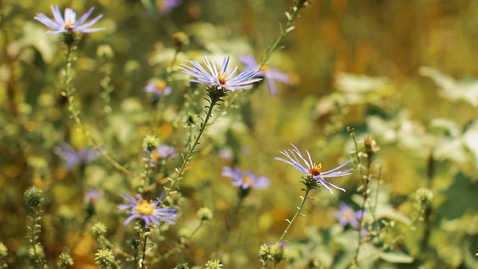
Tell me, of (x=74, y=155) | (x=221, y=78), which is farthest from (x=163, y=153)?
(x=74, y=155)

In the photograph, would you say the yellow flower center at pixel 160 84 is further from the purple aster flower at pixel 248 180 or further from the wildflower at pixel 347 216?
the wildflower at pixel 347 216

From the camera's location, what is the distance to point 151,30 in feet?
6.72

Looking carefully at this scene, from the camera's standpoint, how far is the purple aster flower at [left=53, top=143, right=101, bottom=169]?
4.68 feet

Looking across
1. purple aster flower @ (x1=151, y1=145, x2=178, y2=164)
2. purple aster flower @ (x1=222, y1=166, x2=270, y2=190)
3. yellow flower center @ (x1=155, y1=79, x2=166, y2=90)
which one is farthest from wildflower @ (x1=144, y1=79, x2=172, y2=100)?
purple aster flower @ (x1=222, y1=166, x2=270, y2=190)

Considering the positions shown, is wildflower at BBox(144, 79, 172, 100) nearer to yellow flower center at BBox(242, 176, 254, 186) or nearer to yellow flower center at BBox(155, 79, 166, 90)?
yellow flower center at BBox(155, 79, 166, 90)

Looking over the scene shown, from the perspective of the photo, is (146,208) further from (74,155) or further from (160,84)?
(74,155)

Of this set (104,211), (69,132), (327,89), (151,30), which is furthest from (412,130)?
→ (327,89)

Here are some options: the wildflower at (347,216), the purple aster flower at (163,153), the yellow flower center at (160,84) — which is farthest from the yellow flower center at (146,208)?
the wildflower at (347,216)

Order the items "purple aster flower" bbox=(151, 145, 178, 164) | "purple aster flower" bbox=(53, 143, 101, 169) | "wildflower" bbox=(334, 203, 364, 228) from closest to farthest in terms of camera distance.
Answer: "purple aster flower" bbox=(151, 145, 178, 164) → "wildflower" bbox=(334, 203, 364, 228) → "purple aster flower" bbox=(53, 143, 101, 169)

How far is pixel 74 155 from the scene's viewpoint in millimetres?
1442

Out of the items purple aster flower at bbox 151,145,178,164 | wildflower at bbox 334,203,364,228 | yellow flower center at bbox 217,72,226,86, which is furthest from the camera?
wildflower at bbox 334,203,364,228

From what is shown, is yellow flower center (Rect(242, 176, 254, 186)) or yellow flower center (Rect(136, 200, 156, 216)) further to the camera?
yellow flower center (Rect(242, 176, 254, 186))

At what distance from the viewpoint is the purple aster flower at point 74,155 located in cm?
143

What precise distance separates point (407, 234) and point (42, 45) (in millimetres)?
995
